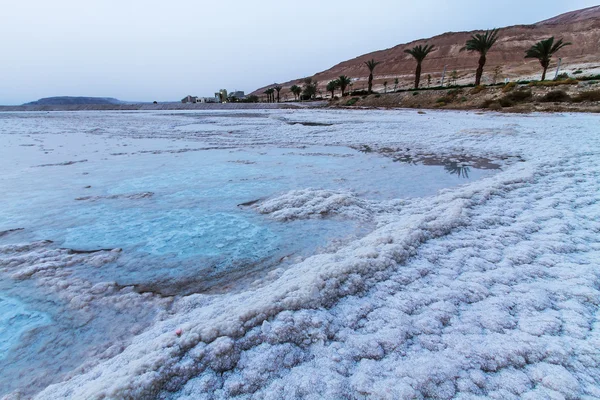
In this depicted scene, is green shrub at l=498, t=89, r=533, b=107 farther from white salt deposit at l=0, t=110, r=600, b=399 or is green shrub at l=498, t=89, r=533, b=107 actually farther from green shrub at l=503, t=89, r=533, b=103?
white salt deposit at l=0, t=110, r=600, b=399

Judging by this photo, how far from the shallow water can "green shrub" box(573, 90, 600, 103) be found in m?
22.7

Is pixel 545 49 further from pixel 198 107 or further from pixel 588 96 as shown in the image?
pixel 198 107

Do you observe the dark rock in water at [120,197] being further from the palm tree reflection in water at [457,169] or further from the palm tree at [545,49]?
the palm tree at [545,49]

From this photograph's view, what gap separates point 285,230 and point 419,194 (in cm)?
231

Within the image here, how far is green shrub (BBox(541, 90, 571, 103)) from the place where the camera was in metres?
22.1

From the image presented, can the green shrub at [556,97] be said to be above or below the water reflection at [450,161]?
above

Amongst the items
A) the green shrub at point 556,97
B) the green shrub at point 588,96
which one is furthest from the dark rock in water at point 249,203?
the green shrub at point 556,97

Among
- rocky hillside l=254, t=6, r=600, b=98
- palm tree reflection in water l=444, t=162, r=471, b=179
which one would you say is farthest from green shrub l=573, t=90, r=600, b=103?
rocky hillside l=254, t=6, r=600, b=98

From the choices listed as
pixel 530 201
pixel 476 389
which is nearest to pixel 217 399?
pixel 476 389

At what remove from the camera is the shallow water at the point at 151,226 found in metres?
1.99

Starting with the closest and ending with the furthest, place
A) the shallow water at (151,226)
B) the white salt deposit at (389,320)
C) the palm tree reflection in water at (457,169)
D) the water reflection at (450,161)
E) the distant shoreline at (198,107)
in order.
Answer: the white salt deposit at (389,320) < the shallow water at (151,226) < the palm tree reflection in water at (457,169) < the water reflection at (450,161) < the distant shoreline at (198,107)

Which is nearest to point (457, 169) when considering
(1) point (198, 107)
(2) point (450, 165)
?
(2) point (450, 165)

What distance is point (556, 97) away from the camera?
22.6m

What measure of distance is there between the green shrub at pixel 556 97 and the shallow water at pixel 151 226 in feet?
77.5
